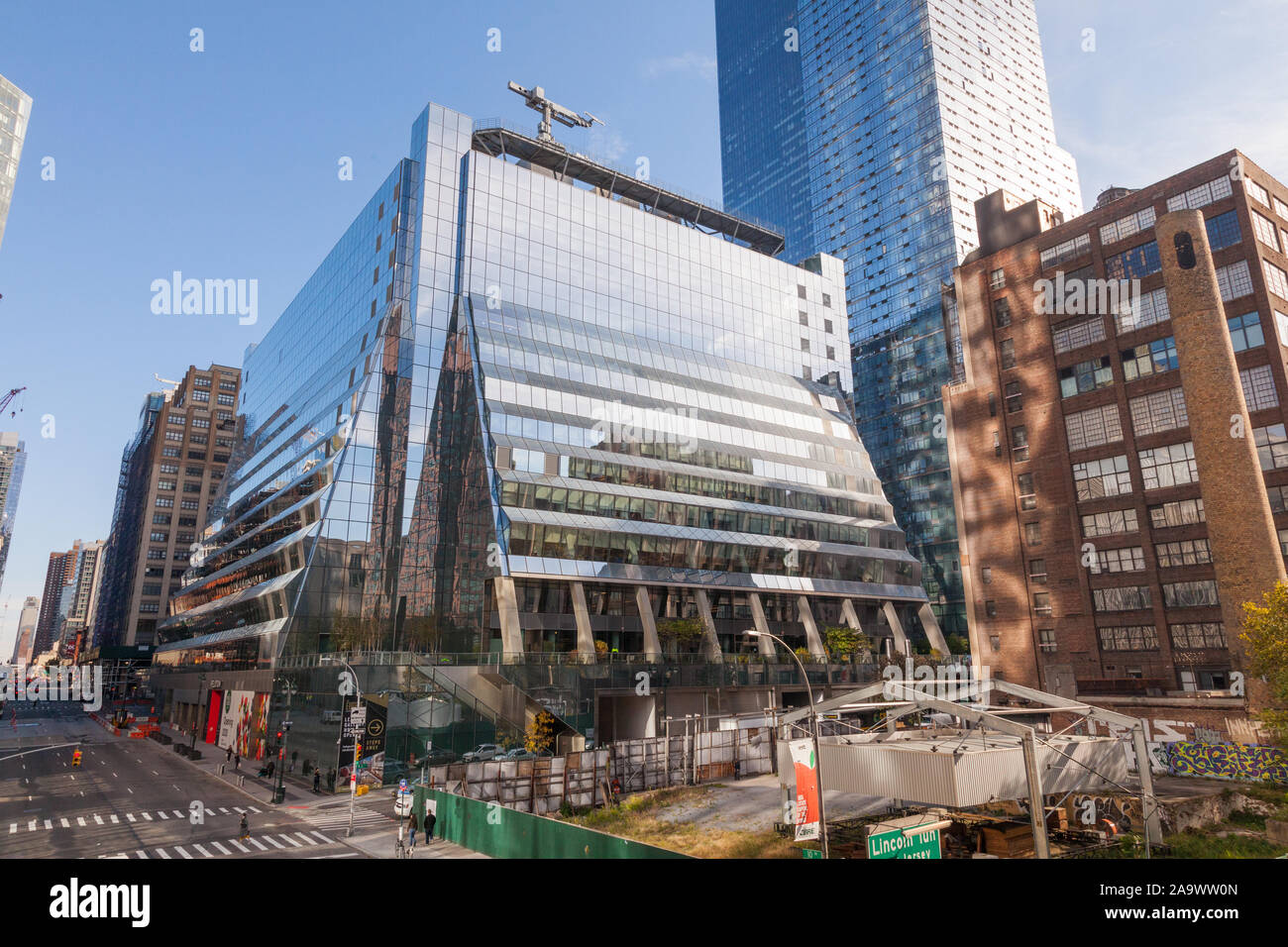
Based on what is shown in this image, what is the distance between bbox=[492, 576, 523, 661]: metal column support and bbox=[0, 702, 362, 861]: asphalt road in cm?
2024

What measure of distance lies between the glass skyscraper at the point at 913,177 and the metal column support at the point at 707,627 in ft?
190

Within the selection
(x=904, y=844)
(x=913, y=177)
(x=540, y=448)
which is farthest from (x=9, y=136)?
(x=913, y=177)

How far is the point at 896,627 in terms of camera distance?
84688 millimetres

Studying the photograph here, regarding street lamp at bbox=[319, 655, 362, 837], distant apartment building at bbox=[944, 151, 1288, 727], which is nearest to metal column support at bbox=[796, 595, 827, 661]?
distant apartment building at bbox=[944, 151, 1288, 727]

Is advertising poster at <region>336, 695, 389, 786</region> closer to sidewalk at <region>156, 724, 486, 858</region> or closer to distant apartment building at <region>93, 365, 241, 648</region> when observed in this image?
sidewalk at <region>156, 724, 486, 858</region>

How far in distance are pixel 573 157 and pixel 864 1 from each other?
4282 inches

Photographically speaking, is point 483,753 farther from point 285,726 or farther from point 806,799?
point 806,799

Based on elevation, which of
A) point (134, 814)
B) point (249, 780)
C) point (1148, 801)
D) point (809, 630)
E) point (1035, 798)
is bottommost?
point (249, 780)

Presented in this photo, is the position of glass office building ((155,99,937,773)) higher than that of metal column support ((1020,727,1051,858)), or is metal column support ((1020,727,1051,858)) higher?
glass office building ((155,99,937,773))

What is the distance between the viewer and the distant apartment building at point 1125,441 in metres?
51.9

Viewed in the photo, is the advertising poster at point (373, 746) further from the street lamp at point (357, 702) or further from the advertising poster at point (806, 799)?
the advertising poster at point (806, 799)

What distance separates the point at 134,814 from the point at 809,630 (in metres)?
57.6

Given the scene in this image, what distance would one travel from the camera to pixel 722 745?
4700cm

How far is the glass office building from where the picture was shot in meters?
65.7
